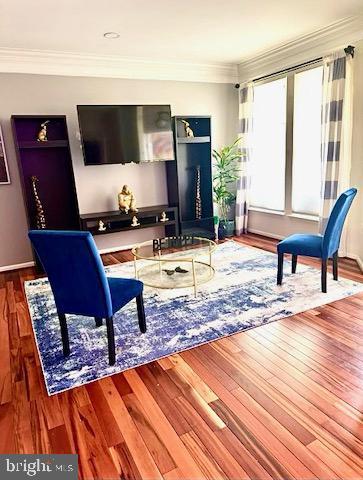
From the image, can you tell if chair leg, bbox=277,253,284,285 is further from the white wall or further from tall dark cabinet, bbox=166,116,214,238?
the white wall

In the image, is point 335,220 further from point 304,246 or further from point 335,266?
point 335,266

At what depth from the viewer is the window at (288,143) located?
428 cm

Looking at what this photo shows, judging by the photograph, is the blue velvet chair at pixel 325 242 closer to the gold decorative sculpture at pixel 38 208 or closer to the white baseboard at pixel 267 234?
the white baseboard at pixel 267 234

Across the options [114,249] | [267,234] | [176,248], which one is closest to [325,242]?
[176,248]

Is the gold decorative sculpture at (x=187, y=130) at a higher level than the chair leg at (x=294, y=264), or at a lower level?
higher

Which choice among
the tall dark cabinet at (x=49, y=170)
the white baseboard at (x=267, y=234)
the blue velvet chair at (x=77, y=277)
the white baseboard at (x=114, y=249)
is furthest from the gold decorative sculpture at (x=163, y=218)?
the blue velvet chair at (x=77, y=277)

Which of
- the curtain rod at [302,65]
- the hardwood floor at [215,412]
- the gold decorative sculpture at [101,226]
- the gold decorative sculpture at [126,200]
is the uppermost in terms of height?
the curtain rod at [302,65]

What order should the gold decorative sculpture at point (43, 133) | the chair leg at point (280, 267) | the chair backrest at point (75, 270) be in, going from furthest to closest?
1. the gold decorative sculpture at point (43, 133)
2. the chair leg at point (280, 267)
3. the chair backrest at point (75, 270)

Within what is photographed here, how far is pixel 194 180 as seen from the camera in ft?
17.5

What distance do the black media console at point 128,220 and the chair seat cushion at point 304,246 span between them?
2.00m

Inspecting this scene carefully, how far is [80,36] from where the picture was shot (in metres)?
3.55

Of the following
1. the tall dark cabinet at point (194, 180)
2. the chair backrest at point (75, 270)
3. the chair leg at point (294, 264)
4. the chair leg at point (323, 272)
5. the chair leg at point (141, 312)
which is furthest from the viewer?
the tall dark cabinet at point (194, 180)

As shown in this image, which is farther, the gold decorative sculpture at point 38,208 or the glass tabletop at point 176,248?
the gold decorative sculpture at point 38,208

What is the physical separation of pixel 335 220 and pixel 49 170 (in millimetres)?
3464
